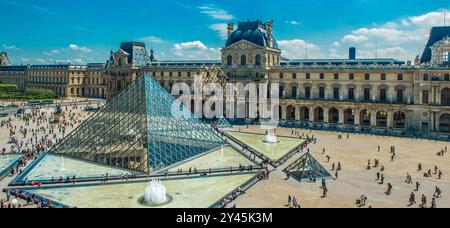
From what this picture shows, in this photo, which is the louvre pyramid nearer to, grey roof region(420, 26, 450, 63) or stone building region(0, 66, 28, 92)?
grey roof region(420, 26, 450, 63)

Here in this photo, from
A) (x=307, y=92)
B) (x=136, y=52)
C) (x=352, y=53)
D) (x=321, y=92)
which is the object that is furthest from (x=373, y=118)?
(x=136, y=52)

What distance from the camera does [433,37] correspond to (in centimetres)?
5272

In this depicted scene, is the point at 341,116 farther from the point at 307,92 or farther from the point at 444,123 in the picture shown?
the point at 444,123

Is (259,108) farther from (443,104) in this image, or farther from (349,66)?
(443,104)

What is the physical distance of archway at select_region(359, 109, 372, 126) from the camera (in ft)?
183

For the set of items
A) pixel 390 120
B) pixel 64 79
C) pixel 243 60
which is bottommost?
pixel 390 120

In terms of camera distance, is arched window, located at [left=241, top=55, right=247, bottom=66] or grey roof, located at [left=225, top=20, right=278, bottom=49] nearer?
grey roof, located at [left=225, top=20, right=278, bottom=49]

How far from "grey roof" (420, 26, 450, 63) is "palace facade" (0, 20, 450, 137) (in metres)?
0.12

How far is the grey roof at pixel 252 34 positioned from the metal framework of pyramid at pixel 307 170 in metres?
34.6

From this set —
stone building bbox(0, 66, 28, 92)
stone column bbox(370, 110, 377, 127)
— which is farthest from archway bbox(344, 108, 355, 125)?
stone building bbox(0, 66, 28, 92)

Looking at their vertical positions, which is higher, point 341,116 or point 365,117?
point 341,116

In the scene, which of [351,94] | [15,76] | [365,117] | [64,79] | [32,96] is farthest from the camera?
[15,76]

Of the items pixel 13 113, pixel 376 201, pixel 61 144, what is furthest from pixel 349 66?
pixel 13 113

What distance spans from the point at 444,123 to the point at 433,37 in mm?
11193
